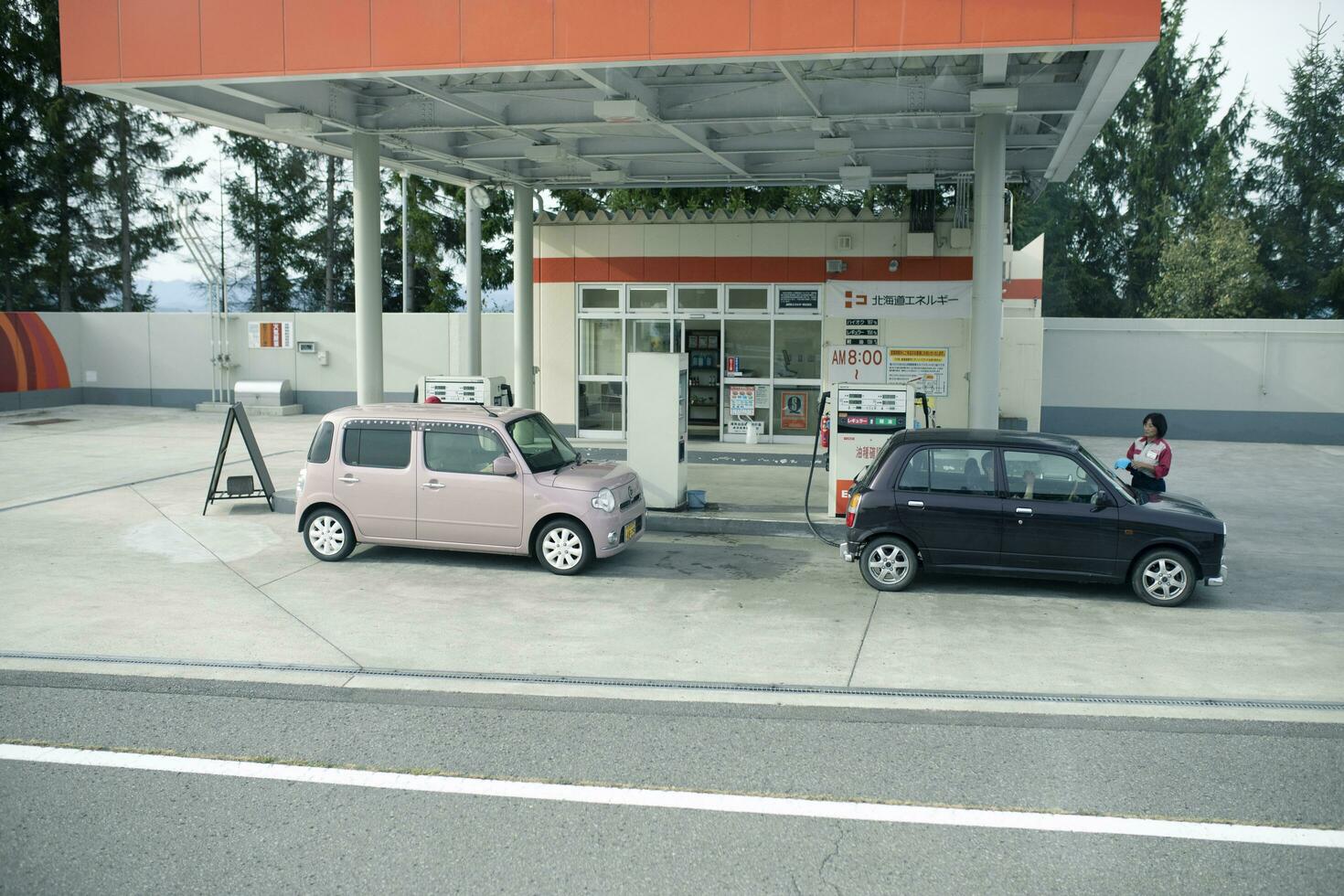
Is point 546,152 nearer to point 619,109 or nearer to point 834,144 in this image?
point 619,109

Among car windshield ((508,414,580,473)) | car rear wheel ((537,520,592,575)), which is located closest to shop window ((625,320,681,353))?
car windshield ((508,414,580,473))

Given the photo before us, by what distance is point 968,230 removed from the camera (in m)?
20.0

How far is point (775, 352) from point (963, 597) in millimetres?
11607

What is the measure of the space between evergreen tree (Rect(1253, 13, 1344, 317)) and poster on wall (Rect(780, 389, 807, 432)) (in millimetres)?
27790

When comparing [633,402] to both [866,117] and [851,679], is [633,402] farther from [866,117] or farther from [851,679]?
[851,679]

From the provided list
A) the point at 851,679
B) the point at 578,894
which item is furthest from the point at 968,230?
the point at 578,894

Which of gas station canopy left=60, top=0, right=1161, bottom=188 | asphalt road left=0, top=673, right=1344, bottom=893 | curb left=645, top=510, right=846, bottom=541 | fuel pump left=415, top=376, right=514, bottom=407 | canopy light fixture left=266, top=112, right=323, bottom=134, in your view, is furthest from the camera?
fuel pump left=415, top=376, right=514, bottom=407

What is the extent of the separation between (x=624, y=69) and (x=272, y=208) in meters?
35.5

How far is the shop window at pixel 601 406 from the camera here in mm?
21688

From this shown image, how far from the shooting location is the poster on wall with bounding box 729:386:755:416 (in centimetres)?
2141

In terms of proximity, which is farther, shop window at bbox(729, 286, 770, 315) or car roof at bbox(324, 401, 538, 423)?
shop window at bbox(729, 286, 770, 315)

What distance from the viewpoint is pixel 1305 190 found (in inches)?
1658

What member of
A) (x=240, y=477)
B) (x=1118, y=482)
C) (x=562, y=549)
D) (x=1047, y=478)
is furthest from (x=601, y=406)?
(x=1118, y=482)

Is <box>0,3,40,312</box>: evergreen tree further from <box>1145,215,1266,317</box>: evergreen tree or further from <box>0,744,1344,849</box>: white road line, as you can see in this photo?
<box>1145,215,1266,317</box>: evergreen tree
